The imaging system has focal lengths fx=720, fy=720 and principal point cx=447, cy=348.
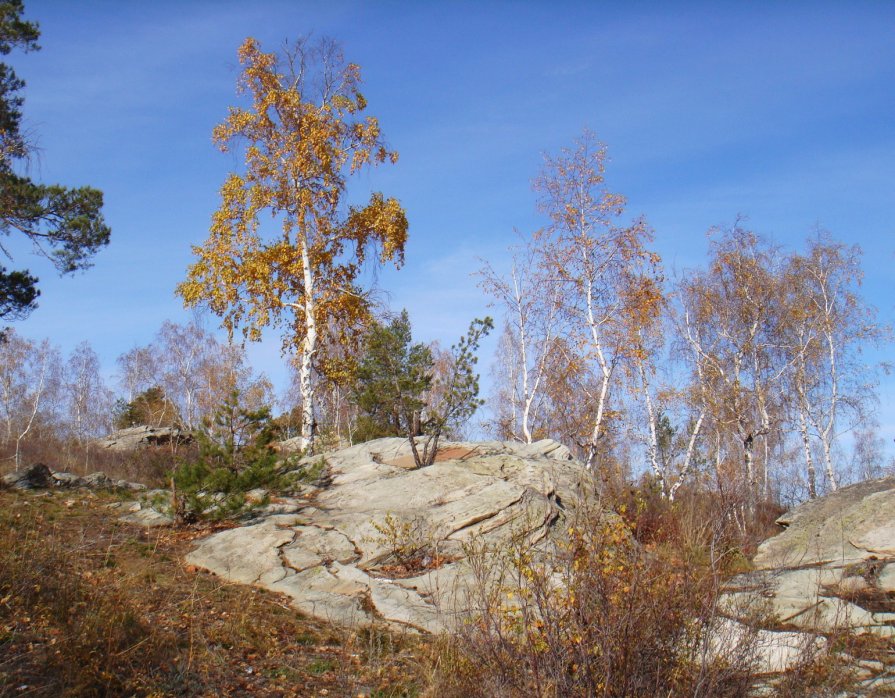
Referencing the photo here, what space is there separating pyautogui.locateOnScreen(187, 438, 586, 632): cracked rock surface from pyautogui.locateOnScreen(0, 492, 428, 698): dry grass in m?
0.53

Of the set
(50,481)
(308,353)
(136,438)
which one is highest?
(308,353)

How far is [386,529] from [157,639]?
4.05 metres

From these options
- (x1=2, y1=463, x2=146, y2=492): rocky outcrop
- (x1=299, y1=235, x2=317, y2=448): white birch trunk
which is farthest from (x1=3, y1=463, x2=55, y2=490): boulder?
(x1=299, y1=235, x2=317, y2=448): white birch trunk

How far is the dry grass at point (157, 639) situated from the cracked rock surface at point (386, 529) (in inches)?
20.7

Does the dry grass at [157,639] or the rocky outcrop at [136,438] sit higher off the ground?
the rocky outcrop at [136,438]

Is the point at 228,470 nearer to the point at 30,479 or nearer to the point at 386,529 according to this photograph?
the point at 386,529

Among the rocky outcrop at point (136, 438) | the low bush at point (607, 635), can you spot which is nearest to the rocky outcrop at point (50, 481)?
the rocky outcrop at point (136, 438)

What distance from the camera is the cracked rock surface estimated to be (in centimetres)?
772

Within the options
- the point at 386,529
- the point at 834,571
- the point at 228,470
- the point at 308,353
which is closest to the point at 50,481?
the point at 228,470

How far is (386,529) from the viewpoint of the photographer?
9.35 metres

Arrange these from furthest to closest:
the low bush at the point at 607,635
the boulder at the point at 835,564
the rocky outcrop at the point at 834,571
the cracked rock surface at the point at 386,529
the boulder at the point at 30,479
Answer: the boulder at the point at 30,479, the cracked rock surface at the point at 386,529, the boulder at the point at 835,564, the rocky outcrop at the point at 834,571, the low bush at the point at 607,635

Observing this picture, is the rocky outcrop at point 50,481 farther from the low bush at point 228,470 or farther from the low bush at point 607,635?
the low bush at point 607,635

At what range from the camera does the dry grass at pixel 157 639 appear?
4863 mm

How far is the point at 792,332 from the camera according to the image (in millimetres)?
22562
